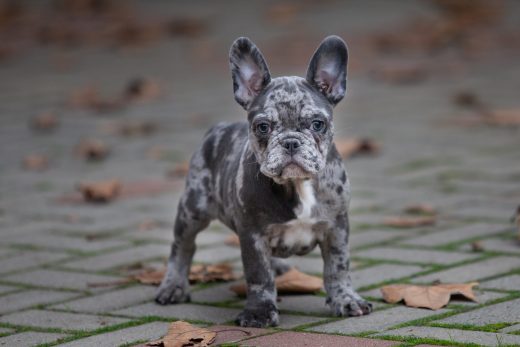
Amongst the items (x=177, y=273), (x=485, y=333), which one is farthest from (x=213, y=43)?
(x=485, y=333)

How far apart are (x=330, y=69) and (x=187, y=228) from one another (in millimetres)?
1075

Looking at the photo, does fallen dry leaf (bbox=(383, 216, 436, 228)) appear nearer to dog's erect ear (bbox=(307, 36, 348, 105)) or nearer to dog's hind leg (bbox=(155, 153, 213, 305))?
dog's hind leg (bbox=(155, 153, 213, 305))

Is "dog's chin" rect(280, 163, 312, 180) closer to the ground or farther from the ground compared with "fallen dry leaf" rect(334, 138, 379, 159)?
closer to the ground

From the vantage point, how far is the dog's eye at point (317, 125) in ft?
14.8

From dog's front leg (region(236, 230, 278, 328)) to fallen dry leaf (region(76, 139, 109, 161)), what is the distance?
4.91 m

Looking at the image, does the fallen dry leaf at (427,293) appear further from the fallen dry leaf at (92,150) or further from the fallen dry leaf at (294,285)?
the fallen dry leaf at (92,150)

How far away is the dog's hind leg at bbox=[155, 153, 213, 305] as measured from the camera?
17.0ft

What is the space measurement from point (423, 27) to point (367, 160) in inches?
293

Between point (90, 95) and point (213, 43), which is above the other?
point (213, 43)

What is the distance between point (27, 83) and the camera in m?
13.9

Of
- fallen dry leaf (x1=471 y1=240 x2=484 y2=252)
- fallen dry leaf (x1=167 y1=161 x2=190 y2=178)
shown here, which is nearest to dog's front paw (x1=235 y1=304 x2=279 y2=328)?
fallen dry leaf (x1=471 y1=240 x2=484 y2=252)

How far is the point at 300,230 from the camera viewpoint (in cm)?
473

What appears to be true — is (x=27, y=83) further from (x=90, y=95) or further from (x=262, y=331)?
(x=262, y=331)

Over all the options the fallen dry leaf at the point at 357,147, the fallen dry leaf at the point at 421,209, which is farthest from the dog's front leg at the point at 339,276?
the fallen dry leaf at the point at 357,147
